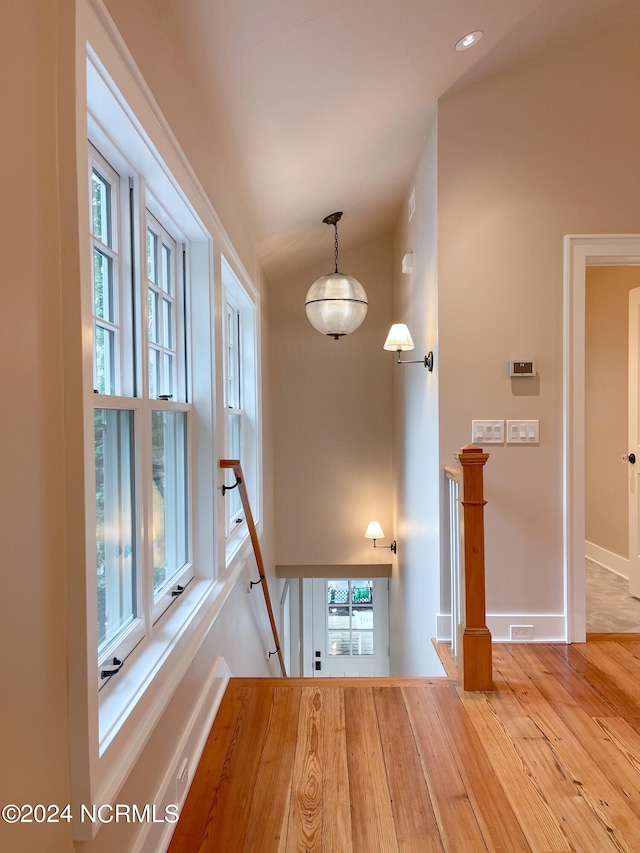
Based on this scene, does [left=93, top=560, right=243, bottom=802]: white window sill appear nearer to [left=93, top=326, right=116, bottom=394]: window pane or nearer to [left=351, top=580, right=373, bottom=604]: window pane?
[left=93, top=326, right=116, bottom=394]: window pane

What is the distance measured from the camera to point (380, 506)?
5434mm

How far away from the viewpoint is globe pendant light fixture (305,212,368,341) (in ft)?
12.2

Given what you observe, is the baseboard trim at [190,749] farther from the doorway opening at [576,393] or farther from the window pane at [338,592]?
the window pane at [338,592]

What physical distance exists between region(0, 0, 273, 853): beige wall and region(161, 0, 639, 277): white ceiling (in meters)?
0.92

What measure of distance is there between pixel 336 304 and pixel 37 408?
9.72ft

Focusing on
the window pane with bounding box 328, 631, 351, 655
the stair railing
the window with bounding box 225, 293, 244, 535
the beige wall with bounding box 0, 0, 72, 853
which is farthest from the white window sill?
the window pane with bounding box 328, 631, 351, 655

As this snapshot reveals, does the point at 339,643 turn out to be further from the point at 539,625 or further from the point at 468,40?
the point at 468,40

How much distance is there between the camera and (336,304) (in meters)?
3.70

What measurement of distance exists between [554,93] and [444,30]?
92 centimetres

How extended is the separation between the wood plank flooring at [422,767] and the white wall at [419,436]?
0.64 meters

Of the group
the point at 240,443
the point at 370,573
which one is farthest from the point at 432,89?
the point at 370,573

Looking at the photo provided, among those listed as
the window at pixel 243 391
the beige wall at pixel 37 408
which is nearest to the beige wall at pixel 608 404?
the window at pixel 243 391

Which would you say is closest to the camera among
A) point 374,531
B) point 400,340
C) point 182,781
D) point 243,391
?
point 182,781

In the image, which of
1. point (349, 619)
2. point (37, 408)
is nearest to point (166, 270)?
point (37, 408)
